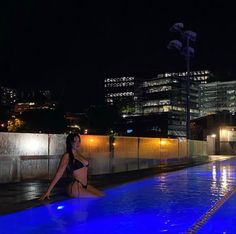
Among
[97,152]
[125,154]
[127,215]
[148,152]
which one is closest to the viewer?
[127,215]

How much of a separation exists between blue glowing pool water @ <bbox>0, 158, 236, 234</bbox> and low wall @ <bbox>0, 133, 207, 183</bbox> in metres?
3.94

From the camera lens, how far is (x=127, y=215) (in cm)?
1020

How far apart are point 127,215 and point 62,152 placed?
10051mm

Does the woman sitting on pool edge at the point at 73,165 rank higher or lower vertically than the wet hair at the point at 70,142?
lower

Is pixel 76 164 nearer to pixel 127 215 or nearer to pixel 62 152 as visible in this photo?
pixel 127 215

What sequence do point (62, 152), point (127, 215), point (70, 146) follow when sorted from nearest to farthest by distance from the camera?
point (127, 215)
point (70, 146)
point (62, 152)

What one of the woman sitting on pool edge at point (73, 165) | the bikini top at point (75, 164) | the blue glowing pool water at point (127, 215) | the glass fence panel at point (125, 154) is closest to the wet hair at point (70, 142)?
the woman sitting on pool edge at point (73, 165)

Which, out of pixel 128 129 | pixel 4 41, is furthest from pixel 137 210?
pixel 128 129

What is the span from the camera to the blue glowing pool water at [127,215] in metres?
8.65

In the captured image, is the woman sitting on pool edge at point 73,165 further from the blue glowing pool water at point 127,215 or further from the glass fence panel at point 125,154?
the glass fence panel at point 125,154

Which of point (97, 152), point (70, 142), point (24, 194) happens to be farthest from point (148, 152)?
point (70, 142)

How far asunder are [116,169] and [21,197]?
12.5m

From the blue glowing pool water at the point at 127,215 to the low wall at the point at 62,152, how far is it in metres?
3.94

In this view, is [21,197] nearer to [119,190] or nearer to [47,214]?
[47,214]
